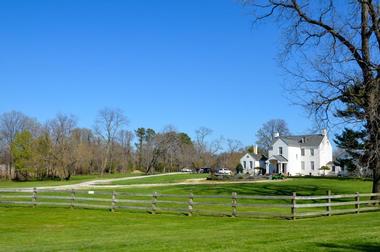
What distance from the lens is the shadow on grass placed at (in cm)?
1032

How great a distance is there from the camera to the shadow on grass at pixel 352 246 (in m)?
10.3

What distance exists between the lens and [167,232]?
16.2m

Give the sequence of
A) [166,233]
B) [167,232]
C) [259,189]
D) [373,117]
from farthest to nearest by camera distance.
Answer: [259,189] → [373,117] → [167,232] → [166,233]

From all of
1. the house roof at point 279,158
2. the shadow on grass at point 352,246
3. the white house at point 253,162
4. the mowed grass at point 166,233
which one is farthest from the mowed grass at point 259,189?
the white house at point 253,162

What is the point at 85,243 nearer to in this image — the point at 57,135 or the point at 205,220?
the point at 205,220

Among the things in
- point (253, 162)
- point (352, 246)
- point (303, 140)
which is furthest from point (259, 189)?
point (253, 162)

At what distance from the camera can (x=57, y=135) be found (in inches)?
3883

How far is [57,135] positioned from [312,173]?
51382 mm

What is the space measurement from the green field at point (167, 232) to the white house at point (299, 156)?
69568 mm

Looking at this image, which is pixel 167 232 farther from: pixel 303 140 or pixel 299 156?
pixel 303 140

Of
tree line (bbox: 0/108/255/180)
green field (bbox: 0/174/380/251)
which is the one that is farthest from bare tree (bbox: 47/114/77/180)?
green field (bbox: 0/174/380/251)

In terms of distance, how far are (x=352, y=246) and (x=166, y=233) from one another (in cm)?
675

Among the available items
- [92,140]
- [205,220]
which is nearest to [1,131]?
[92,140]

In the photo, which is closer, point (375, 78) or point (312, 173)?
point (375, 78)
